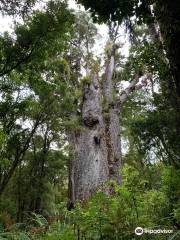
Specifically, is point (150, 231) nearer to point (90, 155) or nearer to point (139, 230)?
point (139, 230)

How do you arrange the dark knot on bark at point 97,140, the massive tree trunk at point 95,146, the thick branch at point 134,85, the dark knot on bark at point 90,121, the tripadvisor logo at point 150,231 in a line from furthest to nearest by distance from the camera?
1. the thick branch at point 134,85
2. the dark knot on bark at point 90,121
3. the dark knot on bark at point 97,140
4. the massive tree trunk at point 95,146
5. the tripadvisor logo at point 150,231

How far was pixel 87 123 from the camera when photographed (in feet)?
41.1

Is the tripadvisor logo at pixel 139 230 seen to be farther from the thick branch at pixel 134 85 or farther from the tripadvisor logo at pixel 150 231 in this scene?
the thick branch at pixel 134 85

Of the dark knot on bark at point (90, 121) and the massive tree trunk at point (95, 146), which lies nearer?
the massive tree trunk at point (95, 146)

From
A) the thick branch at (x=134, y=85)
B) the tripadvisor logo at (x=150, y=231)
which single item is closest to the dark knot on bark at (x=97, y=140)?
the thick branch at (x=134, y=85)

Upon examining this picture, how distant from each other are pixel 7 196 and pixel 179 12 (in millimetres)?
14574

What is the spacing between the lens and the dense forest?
3473 millimetres

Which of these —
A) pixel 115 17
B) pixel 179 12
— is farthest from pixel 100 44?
pixel 179 12

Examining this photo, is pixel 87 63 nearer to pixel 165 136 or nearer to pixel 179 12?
pixel 165 136

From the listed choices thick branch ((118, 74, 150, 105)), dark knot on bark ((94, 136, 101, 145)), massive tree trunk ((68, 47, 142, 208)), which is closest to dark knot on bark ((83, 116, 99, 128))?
massive tree trunk ((68, 47, 142, 208))

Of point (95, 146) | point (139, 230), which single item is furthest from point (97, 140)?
point (139, 230)

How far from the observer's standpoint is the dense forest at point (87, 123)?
3.47 metres

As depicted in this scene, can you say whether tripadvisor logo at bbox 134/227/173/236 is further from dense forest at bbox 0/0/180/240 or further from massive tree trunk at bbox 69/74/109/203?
massive tree trunk at bbox 69/74/109/203

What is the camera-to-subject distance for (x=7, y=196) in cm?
1734
